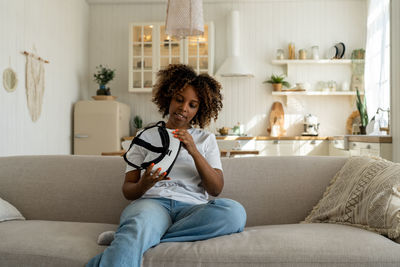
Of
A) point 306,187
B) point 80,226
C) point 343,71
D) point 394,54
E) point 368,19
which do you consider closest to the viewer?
point 80,226

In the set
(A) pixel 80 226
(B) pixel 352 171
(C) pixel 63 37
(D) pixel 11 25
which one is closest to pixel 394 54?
(B) pixel 352 171

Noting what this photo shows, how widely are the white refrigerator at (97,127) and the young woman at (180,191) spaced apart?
3.12 metres

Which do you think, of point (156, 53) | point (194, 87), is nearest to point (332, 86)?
point (156, 53)

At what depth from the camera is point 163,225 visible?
1.44 metres

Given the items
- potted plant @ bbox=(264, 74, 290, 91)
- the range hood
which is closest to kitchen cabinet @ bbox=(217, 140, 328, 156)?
potted plant @ bbox=(264, 74, 290, 91)

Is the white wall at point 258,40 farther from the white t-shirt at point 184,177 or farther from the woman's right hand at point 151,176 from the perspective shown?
the woman's right hand at point 151,176

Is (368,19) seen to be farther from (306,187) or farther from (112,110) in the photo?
(306,187)

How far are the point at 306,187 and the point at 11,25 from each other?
3.00 m

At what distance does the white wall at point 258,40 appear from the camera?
568 cm

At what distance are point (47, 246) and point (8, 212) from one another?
1.78ft

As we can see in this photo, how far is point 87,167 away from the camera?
80.1 inches

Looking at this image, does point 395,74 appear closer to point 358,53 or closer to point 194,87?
point 194,87

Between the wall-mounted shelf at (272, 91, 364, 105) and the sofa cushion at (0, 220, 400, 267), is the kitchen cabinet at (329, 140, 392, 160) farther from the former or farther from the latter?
the sofa cushion at (0, 220, 400, 267)

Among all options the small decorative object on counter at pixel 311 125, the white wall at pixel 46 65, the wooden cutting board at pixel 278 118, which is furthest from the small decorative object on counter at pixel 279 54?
the white wall at pixel 46 65
